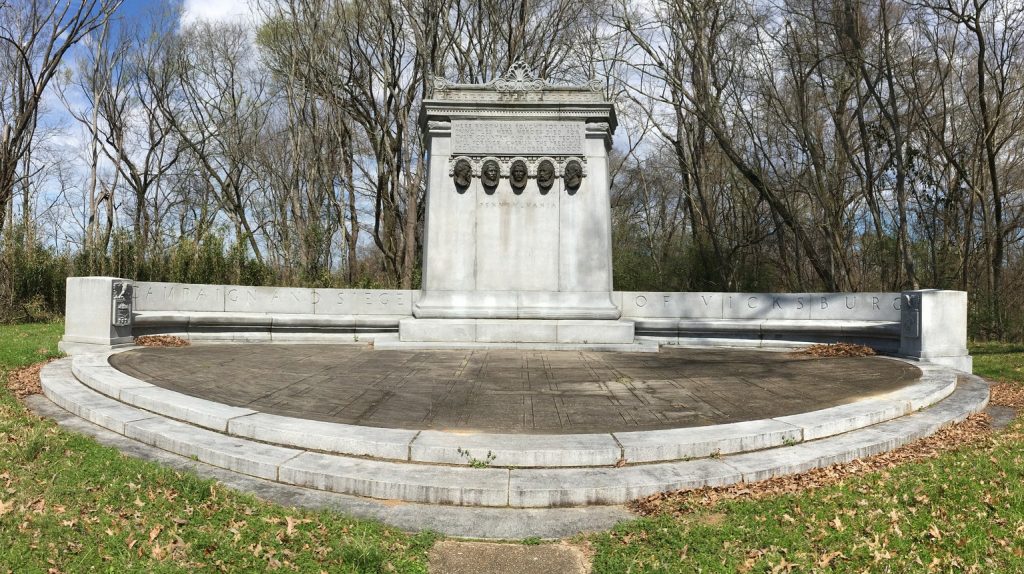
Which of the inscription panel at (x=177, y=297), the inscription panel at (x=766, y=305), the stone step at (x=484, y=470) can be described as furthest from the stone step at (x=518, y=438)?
the inscription panel at (x=177, y=297)

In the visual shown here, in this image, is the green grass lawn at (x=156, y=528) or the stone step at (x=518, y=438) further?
the stone step at (x=518, y=438)

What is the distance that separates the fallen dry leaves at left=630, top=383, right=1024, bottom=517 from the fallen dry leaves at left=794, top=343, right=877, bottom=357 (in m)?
4.51

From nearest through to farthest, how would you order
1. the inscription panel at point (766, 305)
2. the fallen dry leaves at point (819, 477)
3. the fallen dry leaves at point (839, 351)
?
1. the fallen dry leaves at point (819, 477)
2. the fallen dry leaves at point (839, 351)
3. the inscription panel at point (766, 305)

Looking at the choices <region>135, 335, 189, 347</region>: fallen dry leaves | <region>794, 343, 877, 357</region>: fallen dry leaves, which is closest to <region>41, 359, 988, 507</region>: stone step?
<region>794, 343, 877, 357</region>: fallen dry leaves

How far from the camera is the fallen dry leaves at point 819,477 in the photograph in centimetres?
403

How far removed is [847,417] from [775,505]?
6.82 ft

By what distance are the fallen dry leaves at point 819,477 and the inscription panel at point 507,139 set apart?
846 cm

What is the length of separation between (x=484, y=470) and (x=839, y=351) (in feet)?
28.8

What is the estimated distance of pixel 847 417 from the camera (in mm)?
5465

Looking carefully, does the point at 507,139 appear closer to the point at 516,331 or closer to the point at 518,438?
the point at 516,331

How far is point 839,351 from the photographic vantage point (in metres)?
10.7

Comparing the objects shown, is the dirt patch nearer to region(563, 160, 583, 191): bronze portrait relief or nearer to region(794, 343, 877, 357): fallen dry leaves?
region(563, 160, 583, 191): bronze portrait relief

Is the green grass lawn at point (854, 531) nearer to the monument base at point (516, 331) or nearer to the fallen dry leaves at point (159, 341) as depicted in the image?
the monument base at point (516, 331)

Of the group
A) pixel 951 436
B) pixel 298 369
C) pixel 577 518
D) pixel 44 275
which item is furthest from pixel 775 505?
pixel 44 275
